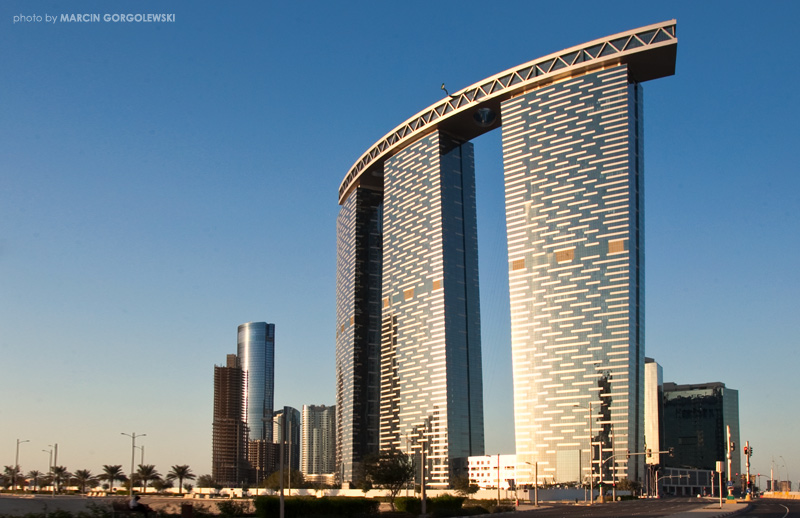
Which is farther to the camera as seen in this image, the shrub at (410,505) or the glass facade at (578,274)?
the glass facade at (578,274)

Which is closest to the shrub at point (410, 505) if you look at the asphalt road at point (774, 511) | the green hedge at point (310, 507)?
the green hedge at point (310, 507)

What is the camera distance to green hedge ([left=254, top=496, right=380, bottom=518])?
5525cm

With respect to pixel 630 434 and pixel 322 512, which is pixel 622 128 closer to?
pixel 630 434

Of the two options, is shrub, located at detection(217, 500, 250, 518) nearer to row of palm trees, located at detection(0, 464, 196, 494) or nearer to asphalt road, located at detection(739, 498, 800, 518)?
asphalt road, located at detection(739, 498, 800, 518)

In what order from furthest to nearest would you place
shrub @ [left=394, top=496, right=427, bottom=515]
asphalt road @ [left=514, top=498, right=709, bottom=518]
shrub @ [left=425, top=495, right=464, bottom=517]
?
shrub @ [left=425, top=495, right=464, bottom=517] < shrub @ [left=394, top=496, right=427, bottom=515] < asphalt road @ [left=514, top=498, right=709, bottom=518]

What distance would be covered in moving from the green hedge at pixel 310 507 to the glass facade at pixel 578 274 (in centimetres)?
11285

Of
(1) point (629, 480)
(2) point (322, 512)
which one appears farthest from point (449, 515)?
(1) point (629, 480)

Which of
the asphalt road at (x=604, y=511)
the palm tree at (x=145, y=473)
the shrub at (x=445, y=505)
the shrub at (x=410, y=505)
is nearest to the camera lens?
the asphalt road at (x=604, y=511)

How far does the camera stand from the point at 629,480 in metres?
169

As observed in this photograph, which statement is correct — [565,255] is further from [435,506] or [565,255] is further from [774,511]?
[435,506]

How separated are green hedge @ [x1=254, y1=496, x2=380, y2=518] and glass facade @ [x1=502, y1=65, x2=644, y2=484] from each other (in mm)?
112854

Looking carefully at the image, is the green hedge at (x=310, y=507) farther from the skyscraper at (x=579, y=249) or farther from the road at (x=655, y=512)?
the skyscraper at (x=579, y=249)

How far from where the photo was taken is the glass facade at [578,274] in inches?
6737

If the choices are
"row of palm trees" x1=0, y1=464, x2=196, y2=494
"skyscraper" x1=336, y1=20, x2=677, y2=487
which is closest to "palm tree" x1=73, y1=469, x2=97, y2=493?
"row of palm trees" x1=0, y1=464, x2=196, y2=494
